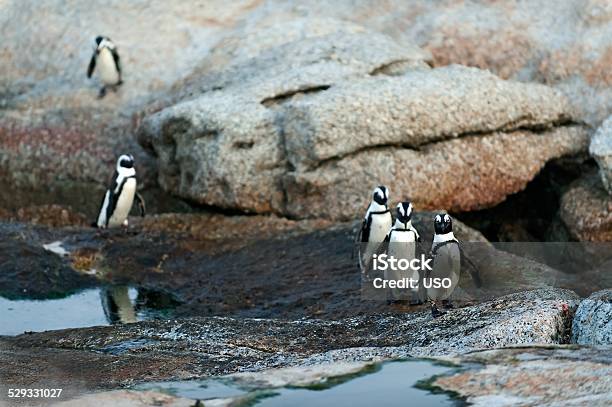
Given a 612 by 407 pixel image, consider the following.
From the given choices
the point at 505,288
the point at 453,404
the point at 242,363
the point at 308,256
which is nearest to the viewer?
the point at 453,404

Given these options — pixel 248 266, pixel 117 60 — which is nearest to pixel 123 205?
pixel 248 266

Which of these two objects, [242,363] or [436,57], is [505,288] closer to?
[242,363]

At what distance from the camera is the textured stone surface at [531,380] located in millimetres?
6613

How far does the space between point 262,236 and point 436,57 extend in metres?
5.78

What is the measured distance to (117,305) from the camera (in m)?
13.3

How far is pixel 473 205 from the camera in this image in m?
17.5

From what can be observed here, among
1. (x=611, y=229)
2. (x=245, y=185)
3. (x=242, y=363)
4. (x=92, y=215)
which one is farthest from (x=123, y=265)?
(x=611, y=229)

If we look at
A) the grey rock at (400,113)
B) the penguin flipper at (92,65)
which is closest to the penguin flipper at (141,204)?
the grey rock at (400,113)

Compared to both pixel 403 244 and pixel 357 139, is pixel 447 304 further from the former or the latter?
pixel 357 139

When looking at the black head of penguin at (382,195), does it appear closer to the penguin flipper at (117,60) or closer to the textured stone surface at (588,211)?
the textured stone surface at (588,211)

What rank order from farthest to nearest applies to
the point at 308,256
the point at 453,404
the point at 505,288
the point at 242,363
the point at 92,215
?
1. the point at 92,215
2. the point at 308,256
3. the point at 505,288
4. the point at 242,363
5. the point at 453,404

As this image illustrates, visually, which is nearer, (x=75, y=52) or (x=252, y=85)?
(x=252, y=85)

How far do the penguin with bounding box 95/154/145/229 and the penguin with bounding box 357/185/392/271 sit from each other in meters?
4.54

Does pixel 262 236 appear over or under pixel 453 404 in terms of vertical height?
over
